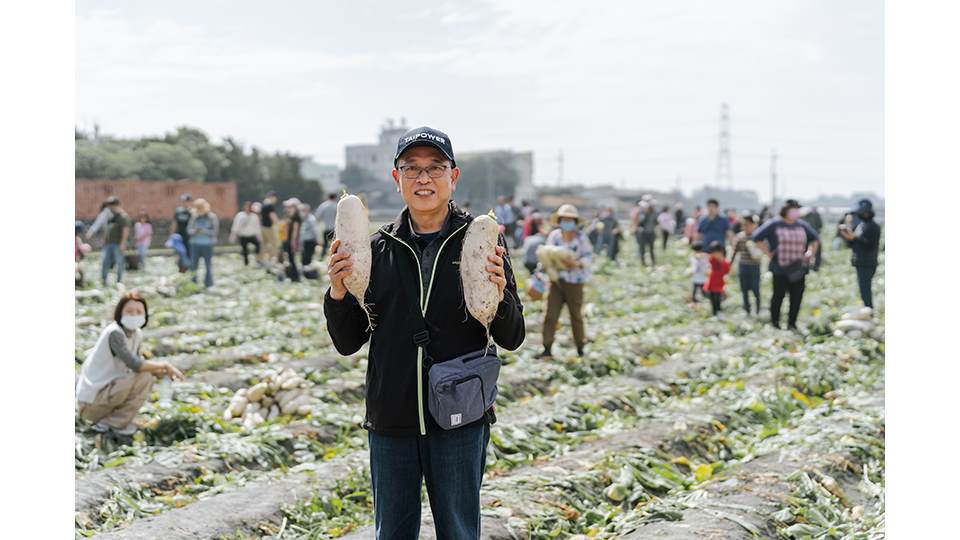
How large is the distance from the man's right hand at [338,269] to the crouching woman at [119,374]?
3.87 metres

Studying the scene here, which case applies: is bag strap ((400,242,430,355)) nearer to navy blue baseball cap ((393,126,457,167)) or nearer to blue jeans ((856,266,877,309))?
navy blue baseball cap ((393,126,457,167))

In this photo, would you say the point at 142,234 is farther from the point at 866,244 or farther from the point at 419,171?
the point at 419,171

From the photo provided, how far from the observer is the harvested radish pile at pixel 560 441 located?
5.03 m

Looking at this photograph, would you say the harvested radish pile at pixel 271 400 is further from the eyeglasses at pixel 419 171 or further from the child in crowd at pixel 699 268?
the child in crowd at pixel 699 268

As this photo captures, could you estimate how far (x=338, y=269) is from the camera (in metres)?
3.14

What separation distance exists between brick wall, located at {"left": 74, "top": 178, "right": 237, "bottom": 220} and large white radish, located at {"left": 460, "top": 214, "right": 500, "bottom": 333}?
27890mm

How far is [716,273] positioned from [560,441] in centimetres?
801

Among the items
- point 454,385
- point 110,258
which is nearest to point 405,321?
point 454,385

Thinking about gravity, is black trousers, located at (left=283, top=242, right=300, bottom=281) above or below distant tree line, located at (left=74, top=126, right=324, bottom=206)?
below

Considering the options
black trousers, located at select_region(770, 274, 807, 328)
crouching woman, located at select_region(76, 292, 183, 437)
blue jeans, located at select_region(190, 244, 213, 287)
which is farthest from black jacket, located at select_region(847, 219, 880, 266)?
blue jeans, located at select_region(190, 244, 213, 287)

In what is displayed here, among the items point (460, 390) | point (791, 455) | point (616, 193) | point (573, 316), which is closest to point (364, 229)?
point (460, 390)

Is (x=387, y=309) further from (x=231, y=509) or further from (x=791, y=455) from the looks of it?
(x=791, y=455)

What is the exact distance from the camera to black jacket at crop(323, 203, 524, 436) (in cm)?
319

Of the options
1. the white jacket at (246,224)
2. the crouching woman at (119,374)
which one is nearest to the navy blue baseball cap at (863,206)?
the crouching woman at (119,374)
